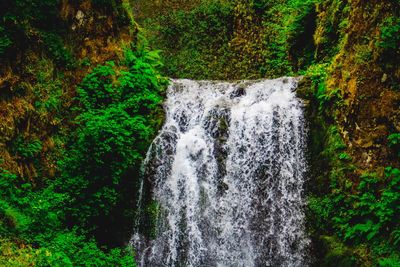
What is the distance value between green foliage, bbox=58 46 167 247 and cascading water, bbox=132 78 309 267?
513 mm

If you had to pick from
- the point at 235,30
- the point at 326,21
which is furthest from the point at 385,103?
the point at 235,30

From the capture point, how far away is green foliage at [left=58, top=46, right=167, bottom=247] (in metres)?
9.14

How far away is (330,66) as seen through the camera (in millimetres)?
9984

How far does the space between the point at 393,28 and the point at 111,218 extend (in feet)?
23.6

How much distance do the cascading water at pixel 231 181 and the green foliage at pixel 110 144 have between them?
0.51 metres

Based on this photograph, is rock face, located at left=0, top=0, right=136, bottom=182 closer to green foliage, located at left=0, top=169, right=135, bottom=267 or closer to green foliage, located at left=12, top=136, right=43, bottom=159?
green foliage, located at left=12, top=136, right=43, bottom=159

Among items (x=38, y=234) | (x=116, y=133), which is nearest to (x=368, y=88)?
(x=116, y=133)

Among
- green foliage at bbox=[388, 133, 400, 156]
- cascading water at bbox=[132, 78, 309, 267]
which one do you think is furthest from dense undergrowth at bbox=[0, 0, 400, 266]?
cascading water at bbox=[132, 78, 309, 267]

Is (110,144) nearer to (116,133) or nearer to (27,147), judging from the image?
(116,133)

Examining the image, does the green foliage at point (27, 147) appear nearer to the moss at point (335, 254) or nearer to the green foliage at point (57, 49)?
the green foliage at point (57, 49)

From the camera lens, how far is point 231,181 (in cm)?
990

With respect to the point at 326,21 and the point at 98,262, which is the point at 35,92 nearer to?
the point at 98,262

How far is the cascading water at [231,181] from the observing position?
29.9ft

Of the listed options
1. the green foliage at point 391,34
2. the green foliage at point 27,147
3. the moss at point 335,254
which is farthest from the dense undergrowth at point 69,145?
the green foliage at point 391,34
